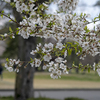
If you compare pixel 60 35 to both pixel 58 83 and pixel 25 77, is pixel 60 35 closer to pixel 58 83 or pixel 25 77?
pixel 25 77

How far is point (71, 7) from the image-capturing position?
3.84 m

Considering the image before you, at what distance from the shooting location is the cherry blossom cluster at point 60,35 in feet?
10.3

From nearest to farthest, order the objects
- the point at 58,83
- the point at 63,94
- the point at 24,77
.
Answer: the point at 24,77 < the point at 63,94 < the point at 58,83

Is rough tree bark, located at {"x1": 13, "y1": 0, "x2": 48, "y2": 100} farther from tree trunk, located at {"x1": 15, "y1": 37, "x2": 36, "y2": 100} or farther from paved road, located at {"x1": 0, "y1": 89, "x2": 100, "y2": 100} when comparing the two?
paved road, located at {"x1": 0, "y1": 89, "x2": 100, "y2": 100}

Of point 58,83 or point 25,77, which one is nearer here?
point 25,77

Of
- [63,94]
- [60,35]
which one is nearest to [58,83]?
[63,94]

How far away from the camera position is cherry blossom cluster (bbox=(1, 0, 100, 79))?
3136 mm

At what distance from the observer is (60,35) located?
3434 mm

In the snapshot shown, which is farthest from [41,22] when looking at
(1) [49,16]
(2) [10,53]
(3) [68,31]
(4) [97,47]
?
(2) [10,53]

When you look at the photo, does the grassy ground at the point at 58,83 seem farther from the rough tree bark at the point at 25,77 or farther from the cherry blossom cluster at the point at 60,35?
the cherry blossom cluster at the point at 60,35

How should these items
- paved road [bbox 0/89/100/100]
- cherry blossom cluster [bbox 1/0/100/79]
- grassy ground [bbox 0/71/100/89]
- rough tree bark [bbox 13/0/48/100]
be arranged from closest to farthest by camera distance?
1. cherry blossom cluster [bbox 1/0/100/79]
2. rough tree bark [bbox 13/0/48/100]
3. paved road [bbox 0/89/100/100]
4. grassy ground [bbox 0/71/100/89]

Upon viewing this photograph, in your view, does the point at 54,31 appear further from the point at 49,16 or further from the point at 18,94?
the point at 18,94

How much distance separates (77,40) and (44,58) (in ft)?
2.07

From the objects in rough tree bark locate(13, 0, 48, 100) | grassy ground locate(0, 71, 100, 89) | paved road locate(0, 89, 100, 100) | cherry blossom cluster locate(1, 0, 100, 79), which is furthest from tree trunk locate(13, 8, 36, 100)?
grassy ground locate(0, 71, 100, 89)
